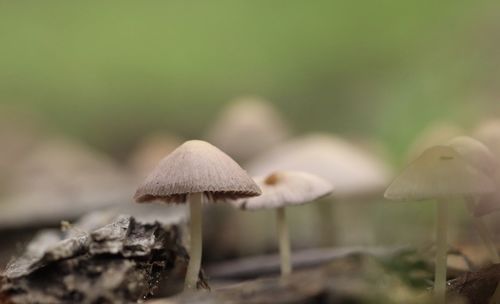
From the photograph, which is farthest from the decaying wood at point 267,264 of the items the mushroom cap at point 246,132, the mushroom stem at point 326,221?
the mushroom cap at point 246,132

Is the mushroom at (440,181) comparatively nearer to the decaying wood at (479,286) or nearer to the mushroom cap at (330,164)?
the decaying wood at (479,286)

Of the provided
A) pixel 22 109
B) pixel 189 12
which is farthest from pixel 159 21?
pixel 22 109

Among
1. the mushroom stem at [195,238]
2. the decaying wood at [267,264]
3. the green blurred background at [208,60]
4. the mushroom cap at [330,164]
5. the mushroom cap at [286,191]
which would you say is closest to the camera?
the mushroom stem at [195,238]

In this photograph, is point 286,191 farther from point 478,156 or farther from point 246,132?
point 246,132

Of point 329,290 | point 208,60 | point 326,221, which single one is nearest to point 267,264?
point 326,221

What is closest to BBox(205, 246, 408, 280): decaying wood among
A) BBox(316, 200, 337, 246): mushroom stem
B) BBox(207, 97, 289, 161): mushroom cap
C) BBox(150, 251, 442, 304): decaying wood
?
BBox(316, 200, 337, 246): mushroom stem

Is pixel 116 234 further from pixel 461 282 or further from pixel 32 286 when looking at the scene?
pixel 461 282

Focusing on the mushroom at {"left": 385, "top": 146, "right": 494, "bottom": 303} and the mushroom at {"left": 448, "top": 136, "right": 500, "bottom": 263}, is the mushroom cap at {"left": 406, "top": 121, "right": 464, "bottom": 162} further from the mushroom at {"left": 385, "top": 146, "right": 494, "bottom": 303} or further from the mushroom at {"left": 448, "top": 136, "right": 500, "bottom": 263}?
the mushroom at {"left": 385, "top": 146, "right": 494, "bottom": 303}
